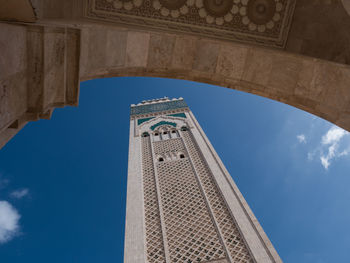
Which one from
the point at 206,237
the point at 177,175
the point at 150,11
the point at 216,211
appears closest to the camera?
the point at 150,11

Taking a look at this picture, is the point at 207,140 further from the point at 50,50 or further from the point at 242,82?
the point at 50,50

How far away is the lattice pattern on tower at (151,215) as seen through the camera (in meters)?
6.63

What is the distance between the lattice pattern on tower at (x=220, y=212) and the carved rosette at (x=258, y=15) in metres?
5.71

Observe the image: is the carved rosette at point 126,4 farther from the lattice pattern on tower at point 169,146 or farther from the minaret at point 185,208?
the lattice pattern on tower at point 169,146

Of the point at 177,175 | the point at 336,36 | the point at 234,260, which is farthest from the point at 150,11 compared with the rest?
the point at 177,175

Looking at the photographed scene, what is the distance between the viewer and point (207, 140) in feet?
37.6

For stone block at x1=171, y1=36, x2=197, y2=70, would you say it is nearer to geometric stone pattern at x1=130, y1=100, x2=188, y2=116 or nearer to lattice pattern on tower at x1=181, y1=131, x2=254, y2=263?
lattice pattern on tower at x1=181, y1=131, x2=254, y2=263

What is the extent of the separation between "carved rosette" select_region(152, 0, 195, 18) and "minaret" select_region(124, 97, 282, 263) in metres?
5.84

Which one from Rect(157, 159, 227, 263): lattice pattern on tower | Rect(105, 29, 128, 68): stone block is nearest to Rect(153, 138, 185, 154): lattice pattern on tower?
Rect(157, 159, 227, 263): lattice pattern on tower

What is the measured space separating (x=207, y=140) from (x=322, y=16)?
957 centimetres

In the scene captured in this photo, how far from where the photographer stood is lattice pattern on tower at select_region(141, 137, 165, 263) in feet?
21.8

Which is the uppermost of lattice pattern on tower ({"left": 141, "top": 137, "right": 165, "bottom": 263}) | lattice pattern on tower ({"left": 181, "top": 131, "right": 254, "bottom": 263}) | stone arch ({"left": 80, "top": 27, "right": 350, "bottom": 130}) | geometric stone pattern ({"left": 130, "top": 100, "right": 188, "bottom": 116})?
stone arch ({"left": 80, "top": 27, "right": 350, "bottom": 130})

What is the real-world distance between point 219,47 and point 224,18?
0.90 ft

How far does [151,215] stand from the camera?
790cm
